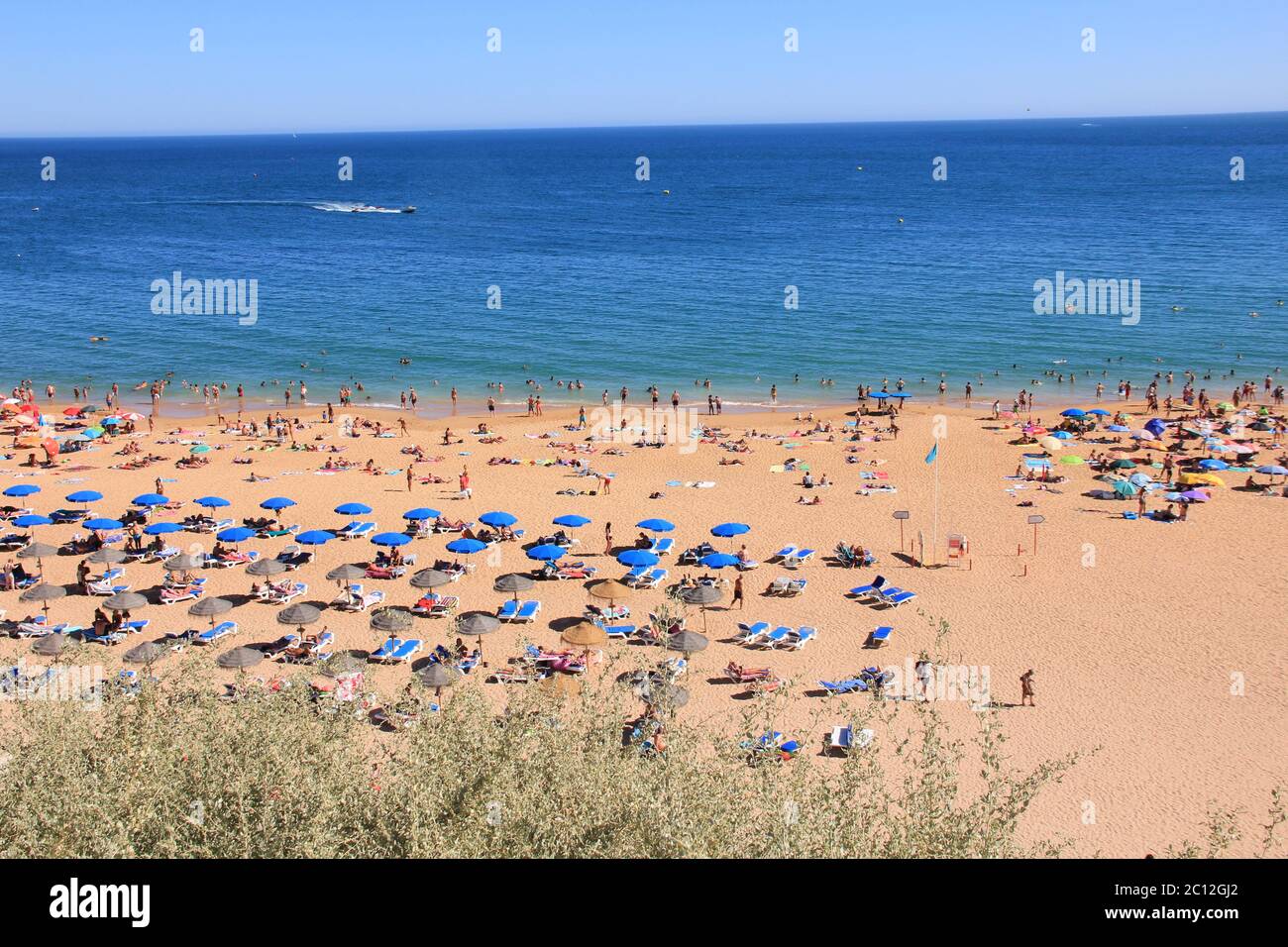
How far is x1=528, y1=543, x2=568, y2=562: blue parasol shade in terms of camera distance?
78.3 feet

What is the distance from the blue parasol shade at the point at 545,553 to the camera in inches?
939

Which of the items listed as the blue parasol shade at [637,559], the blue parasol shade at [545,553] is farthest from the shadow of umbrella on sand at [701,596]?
the blue parasol shade at [545,553]

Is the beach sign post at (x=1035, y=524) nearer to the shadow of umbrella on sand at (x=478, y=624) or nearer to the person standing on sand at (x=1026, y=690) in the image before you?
the person standing on sand at (x=1026, y=690)

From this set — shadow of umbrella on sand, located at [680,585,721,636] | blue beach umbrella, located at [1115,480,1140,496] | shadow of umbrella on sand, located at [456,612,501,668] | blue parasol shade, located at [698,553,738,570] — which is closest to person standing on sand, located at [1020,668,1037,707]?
shadow of umbrella on sand, located at [680,585,721,636]

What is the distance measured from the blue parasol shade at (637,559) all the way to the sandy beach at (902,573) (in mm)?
778

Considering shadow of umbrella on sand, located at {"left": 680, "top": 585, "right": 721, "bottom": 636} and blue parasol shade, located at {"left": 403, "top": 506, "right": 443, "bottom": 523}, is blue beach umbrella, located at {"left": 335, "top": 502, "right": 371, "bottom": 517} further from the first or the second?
shadow of umbrella on sand, located at {"left": 680, "top": 585, "right": 721, "bottom": 636}

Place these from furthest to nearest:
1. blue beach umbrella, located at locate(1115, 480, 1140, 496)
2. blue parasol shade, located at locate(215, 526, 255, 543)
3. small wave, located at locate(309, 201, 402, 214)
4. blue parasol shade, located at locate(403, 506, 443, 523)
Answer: small wave, located at locate(309, 201, 402, 214) < blue beach umbrella, located at locate(1115, 480, 1140, 496) < blue parasol shade, located at locate(403, 506, 443, 523) < blue parasol shade, located at locate(215, 526, 255, 543)

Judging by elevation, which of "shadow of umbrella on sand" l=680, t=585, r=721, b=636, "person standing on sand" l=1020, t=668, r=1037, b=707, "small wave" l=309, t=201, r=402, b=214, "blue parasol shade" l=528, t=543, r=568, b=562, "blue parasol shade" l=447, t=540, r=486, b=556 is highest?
"small wave" l=309, t=201, r=402, b=214

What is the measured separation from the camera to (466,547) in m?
24.0

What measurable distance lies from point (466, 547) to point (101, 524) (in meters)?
9.53

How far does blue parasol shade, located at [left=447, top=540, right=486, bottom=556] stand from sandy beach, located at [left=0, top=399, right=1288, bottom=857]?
79cm

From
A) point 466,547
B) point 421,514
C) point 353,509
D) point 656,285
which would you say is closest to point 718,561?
point 466,547
